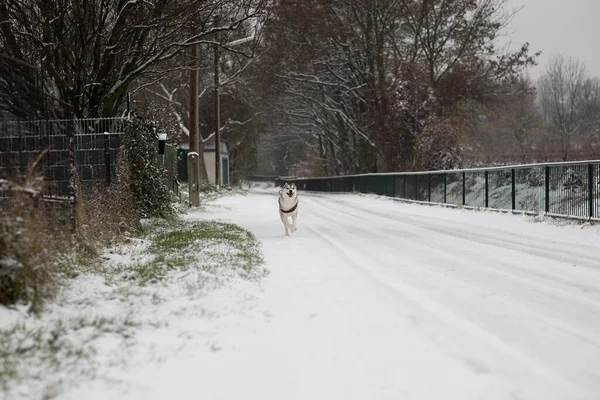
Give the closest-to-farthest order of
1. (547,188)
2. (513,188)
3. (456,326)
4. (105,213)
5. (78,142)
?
1. (456,326)
2. (105,213)
3. (78,142)
4. (547,188)
5. (513,188)

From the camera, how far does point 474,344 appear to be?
4738 mm

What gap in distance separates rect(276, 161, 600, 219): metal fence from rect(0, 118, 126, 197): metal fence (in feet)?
36.7

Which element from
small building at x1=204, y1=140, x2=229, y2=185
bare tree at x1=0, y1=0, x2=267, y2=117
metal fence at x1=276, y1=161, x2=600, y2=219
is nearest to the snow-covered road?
metal fence at x1=276, y1=161, x2=600, y2=219

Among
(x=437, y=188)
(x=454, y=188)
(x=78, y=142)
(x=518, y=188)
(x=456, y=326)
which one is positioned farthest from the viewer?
(x=437, y=188)

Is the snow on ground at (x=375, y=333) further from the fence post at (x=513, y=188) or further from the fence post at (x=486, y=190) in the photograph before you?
the fence post at (x=486, y=190)

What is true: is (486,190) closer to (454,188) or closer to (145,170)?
(454,188)

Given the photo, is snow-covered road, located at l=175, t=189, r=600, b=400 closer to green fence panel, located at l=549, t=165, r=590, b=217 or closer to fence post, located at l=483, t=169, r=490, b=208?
green fence panel, located at l=549, t=165, r=590, b=217

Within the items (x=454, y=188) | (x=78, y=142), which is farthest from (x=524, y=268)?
(x=454, y=188)

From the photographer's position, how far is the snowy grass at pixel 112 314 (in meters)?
3.90

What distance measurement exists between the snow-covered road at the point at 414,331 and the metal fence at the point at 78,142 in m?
4.75

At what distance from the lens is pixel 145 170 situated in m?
13.6

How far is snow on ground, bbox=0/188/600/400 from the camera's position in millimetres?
3873

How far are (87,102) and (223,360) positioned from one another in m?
11.3

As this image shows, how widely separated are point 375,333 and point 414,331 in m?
0.37
